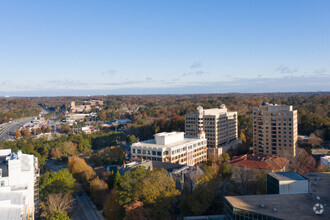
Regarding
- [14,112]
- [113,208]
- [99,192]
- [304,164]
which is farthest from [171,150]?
[14,112]

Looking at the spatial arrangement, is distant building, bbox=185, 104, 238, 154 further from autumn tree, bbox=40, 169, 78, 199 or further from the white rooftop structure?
autumn tree, bbox=40, 169, 78, 199

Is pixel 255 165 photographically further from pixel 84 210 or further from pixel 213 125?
pixel 84 210

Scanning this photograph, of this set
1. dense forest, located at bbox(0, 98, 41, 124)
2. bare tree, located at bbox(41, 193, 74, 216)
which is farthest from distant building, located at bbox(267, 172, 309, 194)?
dense forest, located at bbox(0, 98, 41, 124)

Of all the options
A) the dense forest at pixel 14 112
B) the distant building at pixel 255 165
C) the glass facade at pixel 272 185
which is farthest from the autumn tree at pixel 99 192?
the dense forest at pixel 14 112

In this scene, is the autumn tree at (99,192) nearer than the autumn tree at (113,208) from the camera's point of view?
No

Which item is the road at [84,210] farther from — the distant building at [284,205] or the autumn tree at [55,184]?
the distant building at [284,205]

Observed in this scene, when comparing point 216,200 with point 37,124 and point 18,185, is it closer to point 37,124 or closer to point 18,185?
point 18,185
